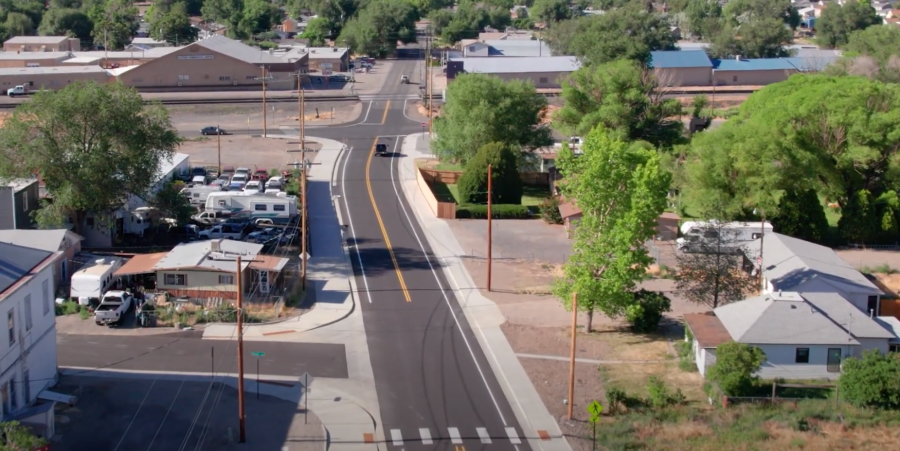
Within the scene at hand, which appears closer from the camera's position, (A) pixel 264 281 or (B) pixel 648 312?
(B) pixel 648 312

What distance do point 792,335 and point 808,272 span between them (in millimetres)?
7795

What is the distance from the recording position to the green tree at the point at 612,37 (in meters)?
87.5

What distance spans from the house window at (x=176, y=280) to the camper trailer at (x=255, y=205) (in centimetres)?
1280

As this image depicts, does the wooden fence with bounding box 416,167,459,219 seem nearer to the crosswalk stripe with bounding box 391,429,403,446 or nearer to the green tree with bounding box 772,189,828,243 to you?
the green tree with bounding box 772,189,828,243

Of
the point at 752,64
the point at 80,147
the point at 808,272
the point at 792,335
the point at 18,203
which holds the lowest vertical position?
the point at 792,335

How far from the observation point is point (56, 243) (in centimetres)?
3759

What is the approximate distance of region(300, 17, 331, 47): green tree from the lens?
13462cm

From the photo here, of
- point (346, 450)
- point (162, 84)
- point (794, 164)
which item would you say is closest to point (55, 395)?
point (346, 450)

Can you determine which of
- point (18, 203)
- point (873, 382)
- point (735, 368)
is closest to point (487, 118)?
point (18, 203)

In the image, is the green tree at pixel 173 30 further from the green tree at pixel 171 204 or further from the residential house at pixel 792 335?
the residential house at pixel 792 335

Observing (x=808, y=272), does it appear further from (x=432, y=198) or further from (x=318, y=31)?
(x=318, y=31)

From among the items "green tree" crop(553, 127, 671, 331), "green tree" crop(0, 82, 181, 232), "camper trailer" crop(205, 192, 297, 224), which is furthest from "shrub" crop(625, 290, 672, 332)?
"green tree" crop(0, 82, 181, 232)

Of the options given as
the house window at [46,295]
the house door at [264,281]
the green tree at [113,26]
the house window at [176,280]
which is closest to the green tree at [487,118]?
the house door at [264,281]

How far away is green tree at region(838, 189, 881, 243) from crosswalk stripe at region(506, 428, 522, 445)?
28487 mm
